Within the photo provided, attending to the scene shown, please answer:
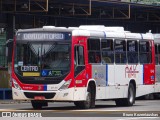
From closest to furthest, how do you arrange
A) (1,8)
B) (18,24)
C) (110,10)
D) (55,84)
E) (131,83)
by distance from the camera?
(55,84), (131,83), (1,8), (18,24), (110,10)

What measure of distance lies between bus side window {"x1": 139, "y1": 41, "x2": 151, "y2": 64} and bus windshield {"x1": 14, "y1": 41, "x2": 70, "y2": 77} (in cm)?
692

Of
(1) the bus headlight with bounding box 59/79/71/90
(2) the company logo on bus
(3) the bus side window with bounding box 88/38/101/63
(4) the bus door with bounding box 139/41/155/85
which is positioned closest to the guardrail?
(4) the bus door with bounding box 139/41/155/85

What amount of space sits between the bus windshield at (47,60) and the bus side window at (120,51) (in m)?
4.12

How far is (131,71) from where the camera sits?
1250 inches

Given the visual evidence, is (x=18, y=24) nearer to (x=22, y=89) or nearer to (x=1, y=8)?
(x=1, y=8)

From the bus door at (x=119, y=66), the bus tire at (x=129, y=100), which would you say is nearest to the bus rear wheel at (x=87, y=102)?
the bus door at (x=119, y=66)

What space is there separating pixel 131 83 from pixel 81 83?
533 centimetres

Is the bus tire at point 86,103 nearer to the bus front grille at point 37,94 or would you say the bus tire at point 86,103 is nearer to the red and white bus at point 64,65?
the red and white bus at point 64,65

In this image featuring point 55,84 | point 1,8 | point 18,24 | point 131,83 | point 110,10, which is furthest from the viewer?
point 110,10

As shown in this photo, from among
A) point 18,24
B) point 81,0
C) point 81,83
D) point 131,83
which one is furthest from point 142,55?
point 18,24

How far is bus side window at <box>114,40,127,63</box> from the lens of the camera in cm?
3031

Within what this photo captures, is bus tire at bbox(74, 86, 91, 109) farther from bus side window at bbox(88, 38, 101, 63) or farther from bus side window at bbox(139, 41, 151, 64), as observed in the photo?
bus side window at bbox(139, 41, 151, 64)

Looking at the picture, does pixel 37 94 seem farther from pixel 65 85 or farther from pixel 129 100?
pixel 129 100

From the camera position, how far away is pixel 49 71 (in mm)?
26641
